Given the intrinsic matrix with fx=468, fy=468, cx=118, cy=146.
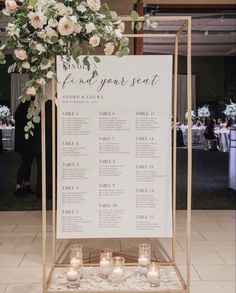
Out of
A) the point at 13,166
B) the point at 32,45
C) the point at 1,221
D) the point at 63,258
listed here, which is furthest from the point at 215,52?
the point at 32,45

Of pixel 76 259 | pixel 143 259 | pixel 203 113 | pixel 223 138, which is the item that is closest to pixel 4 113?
pixel 223 138

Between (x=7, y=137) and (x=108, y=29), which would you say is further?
(x=7, y=137)

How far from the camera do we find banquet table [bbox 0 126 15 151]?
37.1 ft

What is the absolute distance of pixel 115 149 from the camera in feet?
10.8

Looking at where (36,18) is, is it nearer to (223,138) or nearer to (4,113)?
(4,113)

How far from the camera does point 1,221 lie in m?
5.39

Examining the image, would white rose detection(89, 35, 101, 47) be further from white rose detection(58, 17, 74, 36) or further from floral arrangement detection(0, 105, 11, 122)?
floral arrangement detection(0, 105, 11, 122)

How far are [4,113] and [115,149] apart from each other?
9.09 metres

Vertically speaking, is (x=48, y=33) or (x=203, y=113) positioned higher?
(x=203, y=113)

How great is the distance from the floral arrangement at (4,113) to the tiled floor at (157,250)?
234 inches

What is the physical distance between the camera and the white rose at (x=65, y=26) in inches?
85.0

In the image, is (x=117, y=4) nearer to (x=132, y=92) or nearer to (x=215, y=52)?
(x=132, y=92)

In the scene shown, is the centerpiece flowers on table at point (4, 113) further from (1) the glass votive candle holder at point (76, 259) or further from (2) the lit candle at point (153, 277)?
(2) the lit candle at point (153, 277)

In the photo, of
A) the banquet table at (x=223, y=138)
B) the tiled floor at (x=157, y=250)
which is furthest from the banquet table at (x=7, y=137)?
the banquet table at (x=223, y=138)
